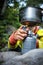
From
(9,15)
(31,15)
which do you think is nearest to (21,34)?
(31,15)

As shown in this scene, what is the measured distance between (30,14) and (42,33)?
0.28 metres

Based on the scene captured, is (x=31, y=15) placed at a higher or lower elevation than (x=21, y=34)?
higher

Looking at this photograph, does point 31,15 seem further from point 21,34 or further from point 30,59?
point 30,59

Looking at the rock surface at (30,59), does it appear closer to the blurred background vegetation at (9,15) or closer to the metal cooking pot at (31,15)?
the metal cooking pot at (31,15)

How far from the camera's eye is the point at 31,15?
3400mm

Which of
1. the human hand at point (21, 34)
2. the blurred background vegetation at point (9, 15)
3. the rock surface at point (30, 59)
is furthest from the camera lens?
the blurred background vegetation at point (9, 15)

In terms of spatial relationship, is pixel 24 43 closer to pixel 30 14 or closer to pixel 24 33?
pixel 24 33

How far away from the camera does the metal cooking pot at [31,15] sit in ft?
11.0

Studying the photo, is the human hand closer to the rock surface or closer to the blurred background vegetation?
the rock surface

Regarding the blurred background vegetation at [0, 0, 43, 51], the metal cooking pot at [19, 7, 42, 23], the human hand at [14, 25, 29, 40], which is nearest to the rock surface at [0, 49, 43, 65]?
Result: the human hand at [14, 25, 29, 40]

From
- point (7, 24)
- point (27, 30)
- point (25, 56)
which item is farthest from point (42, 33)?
point (7, 24)

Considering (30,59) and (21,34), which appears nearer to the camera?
(30,59)

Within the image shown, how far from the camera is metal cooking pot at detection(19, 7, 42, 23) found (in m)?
3.37

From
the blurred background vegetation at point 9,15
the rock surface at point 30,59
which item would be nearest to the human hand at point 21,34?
the rock surface at point 30,59
